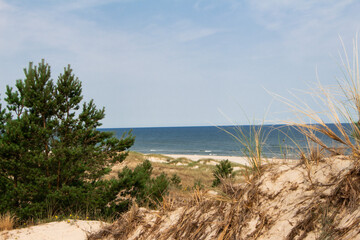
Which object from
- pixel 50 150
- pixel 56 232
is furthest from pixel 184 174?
pixel 56 232

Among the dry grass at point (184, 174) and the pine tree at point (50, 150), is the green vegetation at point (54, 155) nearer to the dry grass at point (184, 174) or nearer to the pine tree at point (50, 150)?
the pine tree at point (50, 150)

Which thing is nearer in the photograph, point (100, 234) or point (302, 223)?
point (302, 223)

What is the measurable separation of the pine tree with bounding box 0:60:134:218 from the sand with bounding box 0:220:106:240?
1.95m

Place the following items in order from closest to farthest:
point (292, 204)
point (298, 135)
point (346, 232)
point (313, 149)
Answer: point (346, 232) → point (292, 204) → point (313, 149) → point (298, 135)

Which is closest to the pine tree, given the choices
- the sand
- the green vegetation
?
the green vegetation

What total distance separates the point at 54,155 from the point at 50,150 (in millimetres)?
392

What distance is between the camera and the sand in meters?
5.71

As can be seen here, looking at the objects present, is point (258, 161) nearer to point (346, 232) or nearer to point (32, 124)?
point (346, 232)

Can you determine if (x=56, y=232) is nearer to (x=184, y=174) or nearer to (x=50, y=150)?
(x=50, y=150)

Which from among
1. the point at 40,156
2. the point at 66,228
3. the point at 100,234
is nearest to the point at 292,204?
the point at 100,234

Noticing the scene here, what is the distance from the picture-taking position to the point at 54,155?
8875mm

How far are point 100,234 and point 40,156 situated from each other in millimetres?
4720

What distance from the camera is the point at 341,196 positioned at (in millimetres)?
2486

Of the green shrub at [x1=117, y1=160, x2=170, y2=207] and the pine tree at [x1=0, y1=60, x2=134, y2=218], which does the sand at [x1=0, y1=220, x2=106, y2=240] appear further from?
the green shrub at [x1=117, y1=160, x2=170, y2=207]
